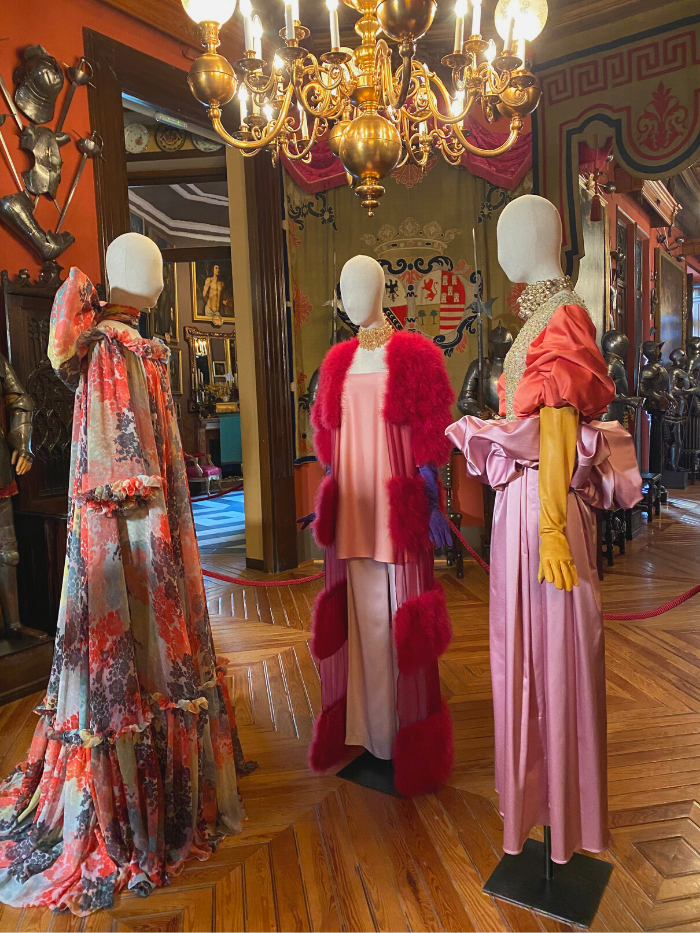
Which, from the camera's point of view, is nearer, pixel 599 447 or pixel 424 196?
pixel 599 447

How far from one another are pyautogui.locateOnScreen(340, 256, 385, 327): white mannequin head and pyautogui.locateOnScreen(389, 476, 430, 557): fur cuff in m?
0.58

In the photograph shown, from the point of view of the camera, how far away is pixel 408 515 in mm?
2240

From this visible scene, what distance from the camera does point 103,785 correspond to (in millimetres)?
1869

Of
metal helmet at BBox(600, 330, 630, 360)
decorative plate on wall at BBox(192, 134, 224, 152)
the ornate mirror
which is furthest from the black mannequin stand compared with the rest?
the ornate mirror

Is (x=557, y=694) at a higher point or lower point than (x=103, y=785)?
higher

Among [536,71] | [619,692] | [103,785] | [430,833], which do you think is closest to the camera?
[103,785]

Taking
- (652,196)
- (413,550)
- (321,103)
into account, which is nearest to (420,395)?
(413,550)

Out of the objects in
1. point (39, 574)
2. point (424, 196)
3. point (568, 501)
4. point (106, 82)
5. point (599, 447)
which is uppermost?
point (106, 82)

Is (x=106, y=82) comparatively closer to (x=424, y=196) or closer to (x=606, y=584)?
(x=424, y=196)

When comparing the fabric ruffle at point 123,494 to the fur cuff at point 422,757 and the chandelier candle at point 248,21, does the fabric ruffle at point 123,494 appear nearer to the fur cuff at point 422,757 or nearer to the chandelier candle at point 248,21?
the fur cuff at point 422,757

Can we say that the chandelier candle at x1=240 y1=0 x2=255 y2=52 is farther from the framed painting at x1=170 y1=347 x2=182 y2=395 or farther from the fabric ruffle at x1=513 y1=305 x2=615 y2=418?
the framed painting at x1=170 y1=347 x2=182 y2=395

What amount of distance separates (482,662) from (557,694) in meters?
Answer: 1.81

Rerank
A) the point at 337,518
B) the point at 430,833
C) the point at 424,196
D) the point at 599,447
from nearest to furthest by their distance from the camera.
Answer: the point at 599,447 → the point at 430,833 → the point at 337,518 → the point at 424,196

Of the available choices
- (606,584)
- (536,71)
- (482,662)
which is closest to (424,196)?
(536,71)
